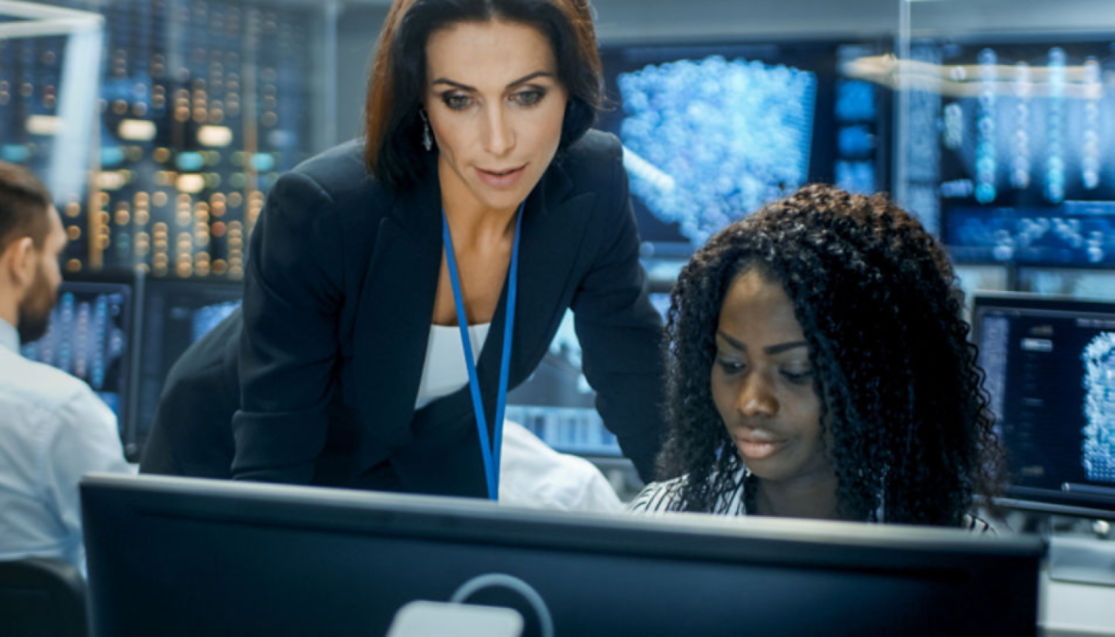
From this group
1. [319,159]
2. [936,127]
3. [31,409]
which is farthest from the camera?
[936,127]

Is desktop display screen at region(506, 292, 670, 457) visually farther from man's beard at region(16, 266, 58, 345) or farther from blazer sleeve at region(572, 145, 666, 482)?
man's beard at region(16, 266, 58, 345)

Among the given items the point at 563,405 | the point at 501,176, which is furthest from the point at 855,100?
the point at 501,176

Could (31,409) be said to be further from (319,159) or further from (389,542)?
(389,542)

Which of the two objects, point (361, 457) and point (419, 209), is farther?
point (361, 457)

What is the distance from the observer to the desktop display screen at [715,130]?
10.6 feet

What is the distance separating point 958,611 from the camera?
539 millimetres

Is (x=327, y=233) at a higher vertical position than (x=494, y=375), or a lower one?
higher

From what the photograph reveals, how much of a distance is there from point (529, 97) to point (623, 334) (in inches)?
16.4

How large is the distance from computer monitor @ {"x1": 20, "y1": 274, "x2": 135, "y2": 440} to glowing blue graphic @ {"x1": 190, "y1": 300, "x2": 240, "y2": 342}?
131 mm

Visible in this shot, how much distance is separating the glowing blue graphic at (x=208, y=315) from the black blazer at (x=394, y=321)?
0.86 metres

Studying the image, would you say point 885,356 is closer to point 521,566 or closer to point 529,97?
point 529,97

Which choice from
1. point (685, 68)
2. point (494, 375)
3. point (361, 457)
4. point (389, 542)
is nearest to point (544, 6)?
point (494, 375)

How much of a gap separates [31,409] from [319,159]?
2.09 ft

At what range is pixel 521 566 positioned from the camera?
1.90 feet
